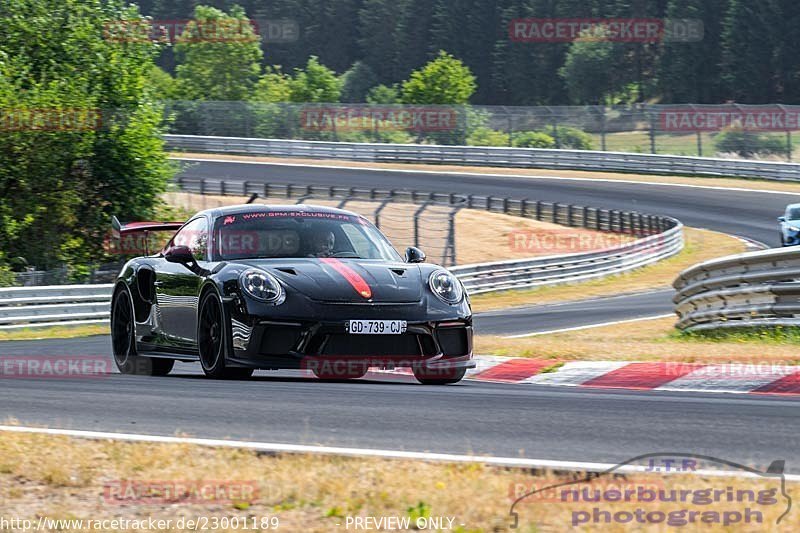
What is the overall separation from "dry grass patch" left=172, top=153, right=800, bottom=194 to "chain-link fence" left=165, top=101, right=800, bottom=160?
6.31ft

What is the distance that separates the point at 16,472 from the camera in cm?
551

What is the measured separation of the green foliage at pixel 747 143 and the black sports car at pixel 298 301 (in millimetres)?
44701

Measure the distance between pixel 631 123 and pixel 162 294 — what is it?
44.3 m

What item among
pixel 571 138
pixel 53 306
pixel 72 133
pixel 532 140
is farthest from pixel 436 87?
pixel 53 306

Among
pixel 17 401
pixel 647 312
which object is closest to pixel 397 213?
pixel 647 312

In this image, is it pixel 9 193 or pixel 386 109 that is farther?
pixel 386 109

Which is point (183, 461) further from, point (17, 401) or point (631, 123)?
point (631, 123)

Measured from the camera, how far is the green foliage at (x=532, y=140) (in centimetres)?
5678

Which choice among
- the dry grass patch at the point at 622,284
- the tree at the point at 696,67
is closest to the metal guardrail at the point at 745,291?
the dry grass patch at the point at 622,284

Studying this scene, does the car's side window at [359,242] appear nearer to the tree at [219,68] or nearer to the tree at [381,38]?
the tree at [219,68]

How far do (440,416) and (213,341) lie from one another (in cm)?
293

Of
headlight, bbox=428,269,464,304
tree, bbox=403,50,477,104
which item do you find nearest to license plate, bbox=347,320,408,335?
headlight, bbox=428,269,464,304

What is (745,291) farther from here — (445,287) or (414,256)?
(445,287)

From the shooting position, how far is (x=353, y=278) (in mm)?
8992
